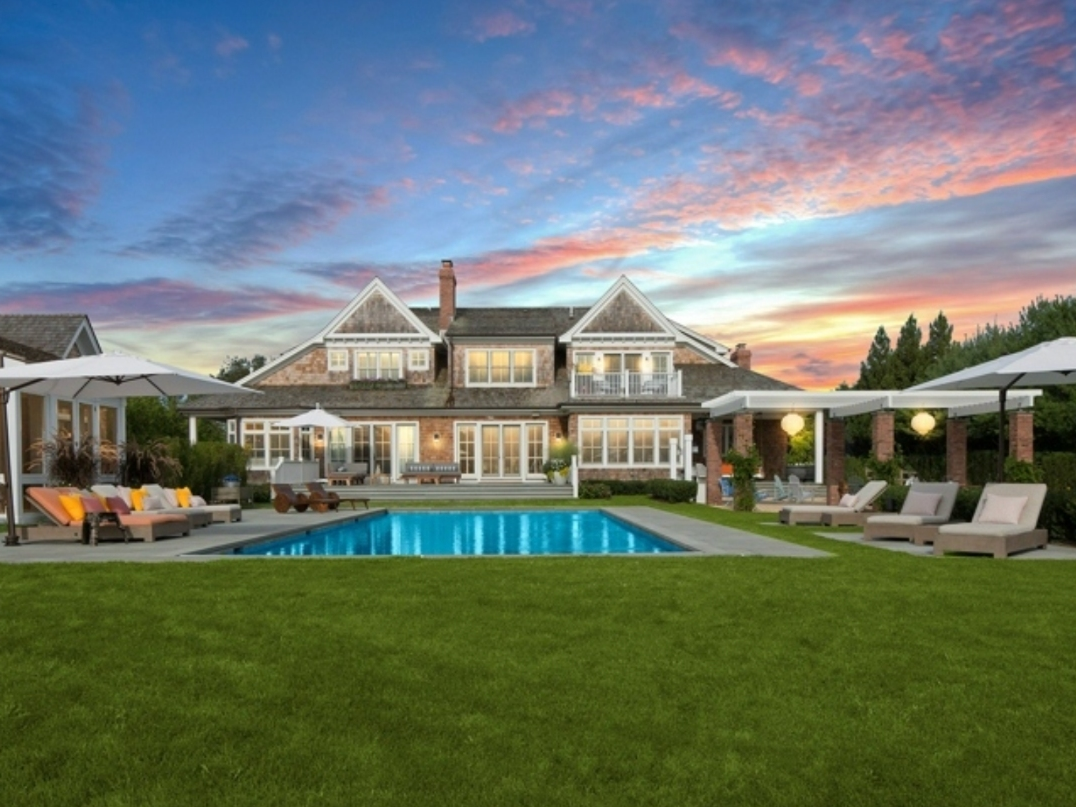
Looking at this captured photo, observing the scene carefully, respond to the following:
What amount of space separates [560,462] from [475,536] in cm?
1522

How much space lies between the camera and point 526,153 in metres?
21.1

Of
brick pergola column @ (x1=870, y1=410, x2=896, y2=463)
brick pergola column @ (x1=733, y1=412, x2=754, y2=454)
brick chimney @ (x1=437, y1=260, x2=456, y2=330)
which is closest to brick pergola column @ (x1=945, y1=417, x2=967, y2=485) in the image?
brick pergola column @ (x1=870, y1=410, x2=896, y2=463)

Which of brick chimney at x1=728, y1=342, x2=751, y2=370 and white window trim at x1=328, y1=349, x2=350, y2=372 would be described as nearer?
white window trim at x1=328, y1=349, x2=350, y2=372

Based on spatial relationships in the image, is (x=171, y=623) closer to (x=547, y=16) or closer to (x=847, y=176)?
(x=547, y=16)

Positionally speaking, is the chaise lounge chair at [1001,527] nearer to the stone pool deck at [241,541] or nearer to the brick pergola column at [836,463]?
the stone pool deck at [241,541]

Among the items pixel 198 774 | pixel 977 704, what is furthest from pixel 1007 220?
pixel 198 774

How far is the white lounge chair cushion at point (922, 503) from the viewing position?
15915mm

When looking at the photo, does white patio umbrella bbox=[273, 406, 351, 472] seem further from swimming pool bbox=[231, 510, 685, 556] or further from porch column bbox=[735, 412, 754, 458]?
porch column bbox=[735, 412, 754, 458]

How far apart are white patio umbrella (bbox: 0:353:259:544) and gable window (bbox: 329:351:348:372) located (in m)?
17.6

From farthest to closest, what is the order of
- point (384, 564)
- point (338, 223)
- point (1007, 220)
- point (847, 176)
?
point (338, 223)
point (1007, 220)
point (847, 176)
point (384, 564)

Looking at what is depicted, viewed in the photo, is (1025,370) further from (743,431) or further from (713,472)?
(713,472)

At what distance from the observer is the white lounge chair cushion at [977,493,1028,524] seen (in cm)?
1388

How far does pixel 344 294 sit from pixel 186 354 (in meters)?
10.4

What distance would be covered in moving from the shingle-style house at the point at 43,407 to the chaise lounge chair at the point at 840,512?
50.6 ft
